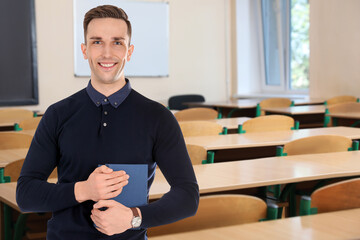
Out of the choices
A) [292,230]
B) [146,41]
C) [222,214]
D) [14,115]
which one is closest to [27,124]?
[14,115]

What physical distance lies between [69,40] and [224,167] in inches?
224

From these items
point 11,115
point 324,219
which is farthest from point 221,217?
point 11,115

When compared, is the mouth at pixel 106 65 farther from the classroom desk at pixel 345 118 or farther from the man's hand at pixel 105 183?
the classroom desk at pixel 345 118

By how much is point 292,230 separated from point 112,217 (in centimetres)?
68

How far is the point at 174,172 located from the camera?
1322mm

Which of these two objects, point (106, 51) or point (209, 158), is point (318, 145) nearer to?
point (209, 158)

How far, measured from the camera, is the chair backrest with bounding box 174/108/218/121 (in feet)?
18.1

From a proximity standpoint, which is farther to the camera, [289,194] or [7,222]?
[289,194]

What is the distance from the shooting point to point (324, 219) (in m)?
1.76

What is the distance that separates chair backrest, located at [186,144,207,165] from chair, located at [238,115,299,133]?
1.32 metres

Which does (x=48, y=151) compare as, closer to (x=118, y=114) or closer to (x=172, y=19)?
(x=118, y=114)

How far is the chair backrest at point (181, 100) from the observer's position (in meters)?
8.66

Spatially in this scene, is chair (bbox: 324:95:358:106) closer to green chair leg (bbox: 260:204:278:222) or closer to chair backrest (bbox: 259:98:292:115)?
chair backrest (bbox: 259:98:292:115)

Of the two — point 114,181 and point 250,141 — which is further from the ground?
point 114,181
